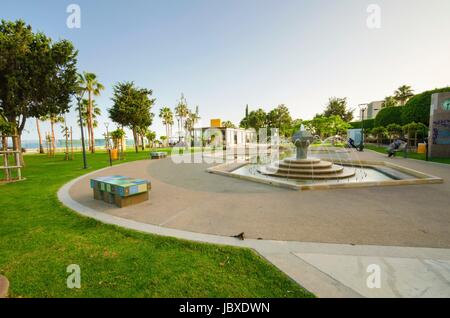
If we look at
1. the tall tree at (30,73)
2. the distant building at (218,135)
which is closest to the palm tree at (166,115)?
the distant building at (218,135)

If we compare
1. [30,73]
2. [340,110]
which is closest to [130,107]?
[30,73]

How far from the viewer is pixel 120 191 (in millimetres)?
6133

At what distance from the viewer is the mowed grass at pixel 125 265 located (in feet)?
8.63

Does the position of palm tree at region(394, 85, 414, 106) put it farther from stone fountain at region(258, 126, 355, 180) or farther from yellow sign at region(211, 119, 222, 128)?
stone fountain at region(258, 126, 355, 180)

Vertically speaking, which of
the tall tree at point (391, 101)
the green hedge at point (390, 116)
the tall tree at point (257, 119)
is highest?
the tall tree at point (391, 101)

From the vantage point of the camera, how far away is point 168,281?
2.80m

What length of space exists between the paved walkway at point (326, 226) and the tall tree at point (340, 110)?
262 feet

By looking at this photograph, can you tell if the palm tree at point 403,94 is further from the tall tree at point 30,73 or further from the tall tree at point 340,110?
the tall tree at point 30,73

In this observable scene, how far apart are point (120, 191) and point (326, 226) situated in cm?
571

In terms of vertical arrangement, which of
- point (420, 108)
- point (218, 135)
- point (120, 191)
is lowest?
point (120, 191)

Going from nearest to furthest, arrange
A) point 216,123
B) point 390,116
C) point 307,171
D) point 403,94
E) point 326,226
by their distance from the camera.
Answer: point 326,226, point 307,171, point 390,116, point 216,123, point 403,94

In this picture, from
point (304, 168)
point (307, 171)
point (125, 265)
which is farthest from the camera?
point (304, 168)

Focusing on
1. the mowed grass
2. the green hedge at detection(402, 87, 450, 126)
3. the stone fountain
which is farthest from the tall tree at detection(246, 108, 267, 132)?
the mowed grass

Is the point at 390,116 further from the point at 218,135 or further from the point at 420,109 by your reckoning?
the point at 218,135
